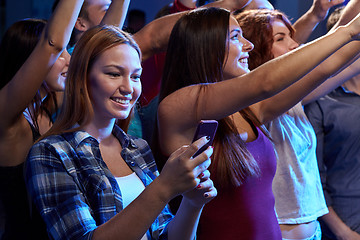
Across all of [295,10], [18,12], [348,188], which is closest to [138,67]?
[348,188]

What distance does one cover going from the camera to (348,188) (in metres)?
2.29

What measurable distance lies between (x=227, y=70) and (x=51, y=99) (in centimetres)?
61

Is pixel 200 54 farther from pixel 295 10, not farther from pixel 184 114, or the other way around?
pixel 295 10

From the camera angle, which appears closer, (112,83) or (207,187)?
(207,187)

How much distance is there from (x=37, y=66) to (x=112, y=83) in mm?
277

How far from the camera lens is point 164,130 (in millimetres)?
1467

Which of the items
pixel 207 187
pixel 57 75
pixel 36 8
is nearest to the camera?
pixel 207 187

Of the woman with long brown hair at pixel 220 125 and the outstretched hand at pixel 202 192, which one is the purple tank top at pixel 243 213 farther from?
the outstretched hand at pixel 202 192

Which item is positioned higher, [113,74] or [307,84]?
[113,74]

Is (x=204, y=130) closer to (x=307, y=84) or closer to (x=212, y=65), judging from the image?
(x=212, y=65)

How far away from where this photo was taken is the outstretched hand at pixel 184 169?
99 cm

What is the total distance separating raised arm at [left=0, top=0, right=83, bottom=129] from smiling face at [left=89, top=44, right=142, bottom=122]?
8.4 inches

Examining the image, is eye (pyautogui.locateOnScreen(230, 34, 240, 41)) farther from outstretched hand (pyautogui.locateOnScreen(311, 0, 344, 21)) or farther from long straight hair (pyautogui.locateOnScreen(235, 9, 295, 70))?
outstretched hand (pyautogui.locateOnScreen(311, 0, 344, 21))

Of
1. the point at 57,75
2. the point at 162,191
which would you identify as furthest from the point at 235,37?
the point at 162,191
